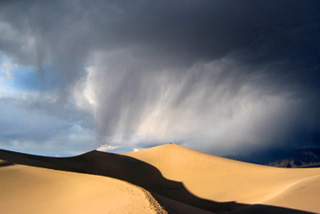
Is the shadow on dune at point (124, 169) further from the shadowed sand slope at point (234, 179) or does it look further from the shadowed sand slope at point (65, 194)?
the shadowed sand slope at point (65, 194)

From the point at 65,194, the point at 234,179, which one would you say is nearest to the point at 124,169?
the point at 234,179

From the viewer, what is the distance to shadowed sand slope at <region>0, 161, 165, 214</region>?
11000 millimetres

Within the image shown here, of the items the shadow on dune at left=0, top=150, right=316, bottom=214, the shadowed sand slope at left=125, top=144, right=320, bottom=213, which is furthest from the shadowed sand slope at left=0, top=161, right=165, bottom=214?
the shadowed sand slope at left=125, top=144, right=320, bottom=213

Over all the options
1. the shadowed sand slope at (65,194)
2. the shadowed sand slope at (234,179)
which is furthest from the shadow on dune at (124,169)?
the shadowed sand slope at (65,194)

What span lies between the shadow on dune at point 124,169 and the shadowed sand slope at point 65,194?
550cm

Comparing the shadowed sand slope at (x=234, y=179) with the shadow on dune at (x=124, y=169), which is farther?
the shadow on dune at (x=124, y=169)

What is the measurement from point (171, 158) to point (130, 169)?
798 centimetres

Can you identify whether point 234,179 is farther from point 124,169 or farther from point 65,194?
point 65,194

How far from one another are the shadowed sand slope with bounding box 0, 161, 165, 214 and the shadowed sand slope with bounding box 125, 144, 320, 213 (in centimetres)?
941

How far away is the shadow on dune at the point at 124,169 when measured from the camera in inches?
866

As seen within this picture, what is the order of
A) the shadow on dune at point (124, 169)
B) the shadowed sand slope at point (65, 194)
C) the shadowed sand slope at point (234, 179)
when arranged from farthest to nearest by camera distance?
the shadow on dune at point (124, 169), the shadowed sand slope at point (234, 179), the shadowed sand slope at point (65, 194)

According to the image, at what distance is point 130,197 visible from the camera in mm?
11727

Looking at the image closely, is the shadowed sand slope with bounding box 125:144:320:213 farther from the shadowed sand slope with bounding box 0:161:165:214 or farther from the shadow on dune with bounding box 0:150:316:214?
the shadowed sand slope with bounding box 0:161:165:214

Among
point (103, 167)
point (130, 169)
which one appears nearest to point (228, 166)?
point (130, 169)
